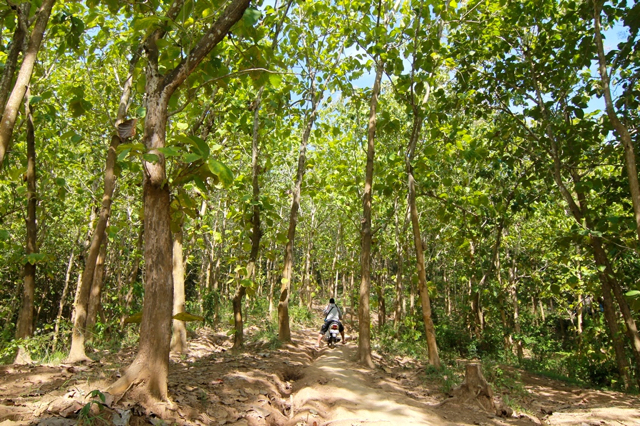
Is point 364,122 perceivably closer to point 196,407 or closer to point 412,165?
point 412,165

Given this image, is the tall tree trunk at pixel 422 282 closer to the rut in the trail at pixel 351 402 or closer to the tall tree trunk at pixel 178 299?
the rut in the trail at pixel 351 402

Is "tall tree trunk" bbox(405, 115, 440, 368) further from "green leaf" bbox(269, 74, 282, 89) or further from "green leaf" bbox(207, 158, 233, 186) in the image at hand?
"green leaf" bbox(207, 158, 233, 186)

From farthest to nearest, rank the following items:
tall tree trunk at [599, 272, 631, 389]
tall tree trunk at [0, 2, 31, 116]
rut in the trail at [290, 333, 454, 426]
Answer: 1. tall tree trunk at [599, 272, 631, 389]
2. rut in the trail at [290, 333, 454, 426]
3. tall tree trunk at [0, 2, 31, 116]

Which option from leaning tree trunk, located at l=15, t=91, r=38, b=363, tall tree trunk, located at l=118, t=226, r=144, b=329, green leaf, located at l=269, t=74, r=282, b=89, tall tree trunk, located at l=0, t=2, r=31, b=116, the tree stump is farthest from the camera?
tall tree trunk, located at l=118, t=226, r=144, b=329

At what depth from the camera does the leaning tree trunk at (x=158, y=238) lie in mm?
3424

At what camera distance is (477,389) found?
5.66 meters

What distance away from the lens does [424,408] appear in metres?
5.26

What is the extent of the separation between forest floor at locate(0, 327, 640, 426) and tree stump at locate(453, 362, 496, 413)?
0.32 ft

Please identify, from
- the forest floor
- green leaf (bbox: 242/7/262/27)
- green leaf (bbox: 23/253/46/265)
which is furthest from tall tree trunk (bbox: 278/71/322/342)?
green leaf (bbox: 242/7/262/27)

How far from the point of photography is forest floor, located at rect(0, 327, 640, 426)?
319cm

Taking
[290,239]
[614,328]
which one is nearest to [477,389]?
[614,328]

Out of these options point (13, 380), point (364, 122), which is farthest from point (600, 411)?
point (364, 122)

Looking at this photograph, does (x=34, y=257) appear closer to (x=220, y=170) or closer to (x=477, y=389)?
(x=220, y=170)

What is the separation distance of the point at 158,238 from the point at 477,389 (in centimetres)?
468
